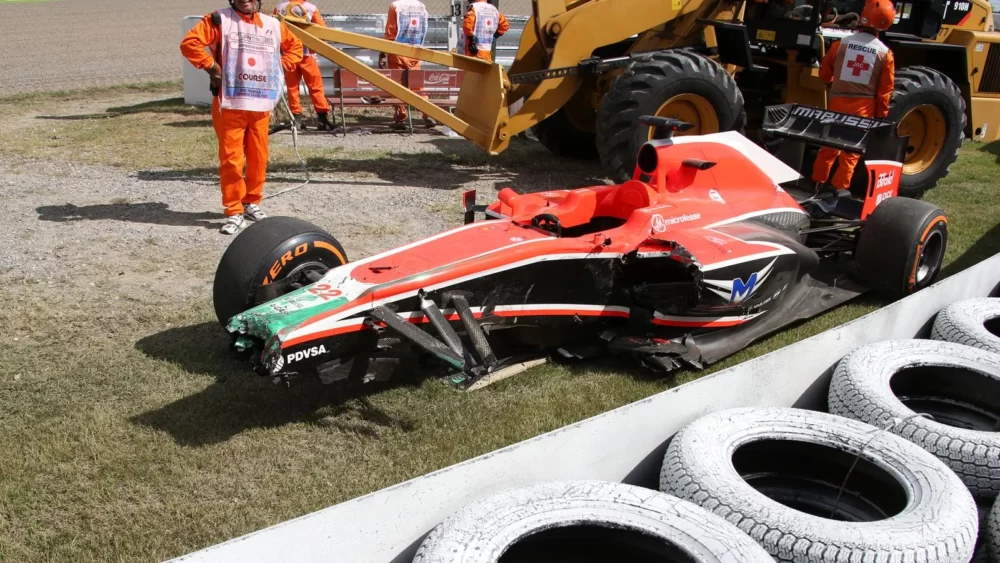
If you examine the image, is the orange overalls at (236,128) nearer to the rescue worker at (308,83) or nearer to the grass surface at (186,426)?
the grass surface at (186,426)

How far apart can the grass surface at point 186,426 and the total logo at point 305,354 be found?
0.49 m

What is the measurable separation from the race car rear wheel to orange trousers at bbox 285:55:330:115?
6.24m

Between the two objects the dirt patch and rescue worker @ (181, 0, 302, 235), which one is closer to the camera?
the dirt patch

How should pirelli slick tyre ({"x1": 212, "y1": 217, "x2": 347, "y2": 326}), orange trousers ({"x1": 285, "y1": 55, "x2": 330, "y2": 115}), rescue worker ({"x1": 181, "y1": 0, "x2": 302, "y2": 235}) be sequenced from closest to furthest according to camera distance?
pirelli slick tyre ({"x1": 212, "y1": 217, "x2": 347, "y2": 326}) → rescue worker ({"x1": 181, "y1": 0, "x2": 302, "y2": 235}) → orange trousers ({"x1": 285, "y1": 55, "x2": 330, "y2": 115})

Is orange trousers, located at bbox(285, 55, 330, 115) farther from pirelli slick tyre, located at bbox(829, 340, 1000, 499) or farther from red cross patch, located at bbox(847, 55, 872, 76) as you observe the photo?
pirelli slick tyre, located at bbox(829, 340, 1000, 499)

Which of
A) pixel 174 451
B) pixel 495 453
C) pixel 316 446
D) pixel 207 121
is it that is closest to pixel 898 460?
pixel 495 453

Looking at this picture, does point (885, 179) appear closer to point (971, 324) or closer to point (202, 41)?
point (971, 324)

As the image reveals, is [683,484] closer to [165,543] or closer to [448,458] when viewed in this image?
[448,458]

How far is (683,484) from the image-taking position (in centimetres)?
314

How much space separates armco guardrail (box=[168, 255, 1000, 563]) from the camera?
2.56 m

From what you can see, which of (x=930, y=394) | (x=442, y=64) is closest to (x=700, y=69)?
(x=442, y=64)

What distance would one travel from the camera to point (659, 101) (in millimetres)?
7855

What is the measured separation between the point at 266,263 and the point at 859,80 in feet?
18.4

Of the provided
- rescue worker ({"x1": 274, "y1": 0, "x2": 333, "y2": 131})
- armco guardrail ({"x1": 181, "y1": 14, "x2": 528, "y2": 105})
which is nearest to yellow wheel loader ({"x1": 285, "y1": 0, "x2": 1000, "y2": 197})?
rescue worker ({"x1": 274, "y1": 0, "x2": 333, "y2": 131})
